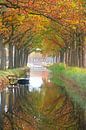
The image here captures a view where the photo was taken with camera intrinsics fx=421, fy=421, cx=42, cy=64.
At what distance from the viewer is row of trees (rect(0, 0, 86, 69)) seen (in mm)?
25141

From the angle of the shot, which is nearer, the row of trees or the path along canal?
the path along canal

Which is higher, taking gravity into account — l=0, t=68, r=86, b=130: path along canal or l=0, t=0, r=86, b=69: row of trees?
l=0, t=0, r=86, b=69: row of trees

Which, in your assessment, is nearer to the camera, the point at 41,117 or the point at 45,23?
the point at 41,117

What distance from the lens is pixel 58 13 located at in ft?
84.5

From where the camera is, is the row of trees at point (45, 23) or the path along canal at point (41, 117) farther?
the row of trees at point (45, 23)

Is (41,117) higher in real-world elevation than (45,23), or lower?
lower

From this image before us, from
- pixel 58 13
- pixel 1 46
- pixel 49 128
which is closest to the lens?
pixel 49 128

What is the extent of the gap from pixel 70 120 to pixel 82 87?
9.10 metres

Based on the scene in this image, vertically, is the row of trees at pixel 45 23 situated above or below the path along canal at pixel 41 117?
above

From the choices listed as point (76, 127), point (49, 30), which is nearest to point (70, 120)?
point (76, 127)

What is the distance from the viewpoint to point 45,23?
50344 millimetres

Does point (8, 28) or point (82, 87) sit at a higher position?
point (8, 28)

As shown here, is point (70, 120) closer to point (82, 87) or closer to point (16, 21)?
point (82, 87)

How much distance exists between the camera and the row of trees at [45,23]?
82.5ft
